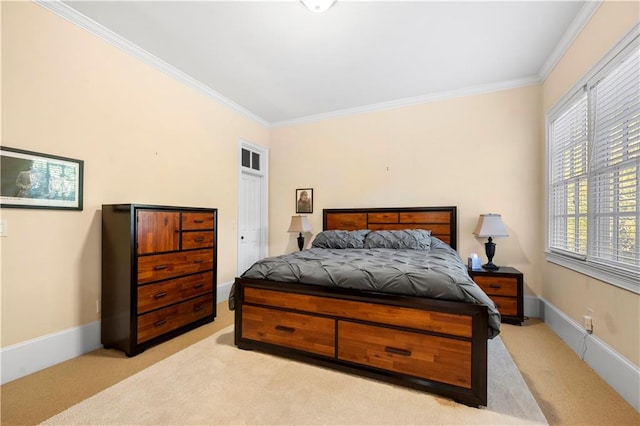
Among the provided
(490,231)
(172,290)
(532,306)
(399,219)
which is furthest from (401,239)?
(172,290)

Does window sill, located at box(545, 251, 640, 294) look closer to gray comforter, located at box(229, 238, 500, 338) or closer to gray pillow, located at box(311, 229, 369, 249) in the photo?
gray comforter, located at box(229, 238, 500, 338)

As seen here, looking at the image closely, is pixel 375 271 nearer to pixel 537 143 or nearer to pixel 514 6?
pixel 514 6

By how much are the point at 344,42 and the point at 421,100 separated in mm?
1797

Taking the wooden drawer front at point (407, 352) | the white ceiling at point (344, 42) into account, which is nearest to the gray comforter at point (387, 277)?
the wooden drawer front at point (407, 352)

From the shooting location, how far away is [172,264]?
2812 millimetres

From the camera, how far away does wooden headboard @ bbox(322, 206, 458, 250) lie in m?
3.84

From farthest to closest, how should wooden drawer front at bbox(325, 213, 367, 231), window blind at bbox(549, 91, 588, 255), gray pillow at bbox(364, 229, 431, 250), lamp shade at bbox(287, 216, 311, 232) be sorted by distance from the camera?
lamp shade at bbox(287, 216, 311, 232)
wooden drawer front at bbox(325, 213, 367, 231)
gray pillow at bbox(364, 229, 431, 250)
window blind at bbox(549, 91, 588, 255)

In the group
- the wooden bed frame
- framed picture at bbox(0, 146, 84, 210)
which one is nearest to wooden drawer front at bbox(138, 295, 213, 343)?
the wooden bed frame

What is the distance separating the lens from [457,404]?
178 centimetres

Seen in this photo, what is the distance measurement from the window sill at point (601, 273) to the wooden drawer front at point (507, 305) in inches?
23.7

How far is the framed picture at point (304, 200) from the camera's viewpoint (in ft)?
15.8

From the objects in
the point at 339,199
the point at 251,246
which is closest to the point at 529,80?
the point at 339,199

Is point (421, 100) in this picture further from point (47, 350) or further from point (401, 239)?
point (47, 350)

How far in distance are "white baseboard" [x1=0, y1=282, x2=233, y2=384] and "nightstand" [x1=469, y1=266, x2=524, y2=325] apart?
154 inches
